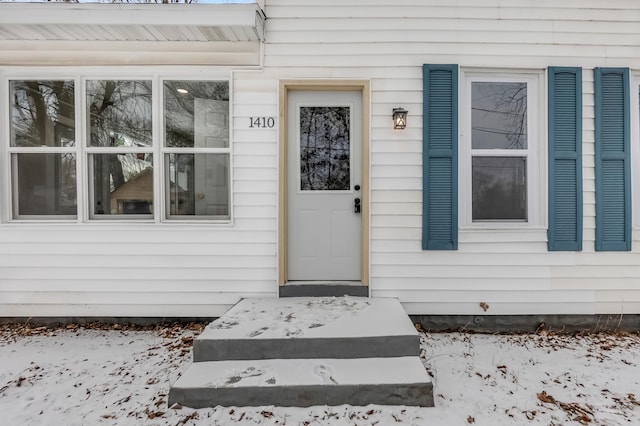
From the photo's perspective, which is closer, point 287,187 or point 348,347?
point 348,347

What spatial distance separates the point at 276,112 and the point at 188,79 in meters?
0.95

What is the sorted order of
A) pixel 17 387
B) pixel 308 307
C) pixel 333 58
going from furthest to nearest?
pixel 333 58 < pixel 308 307 < pixel 17 387

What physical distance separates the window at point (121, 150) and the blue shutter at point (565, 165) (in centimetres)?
319

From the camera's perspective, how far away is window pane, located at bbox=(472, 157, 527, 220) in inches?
132

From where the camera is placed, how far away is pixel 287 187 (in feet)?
11.1

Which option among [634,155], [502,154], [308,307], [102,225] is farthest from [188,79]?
[634,155]

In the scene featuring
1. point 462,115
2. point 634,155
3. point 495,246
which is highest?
point 462,115

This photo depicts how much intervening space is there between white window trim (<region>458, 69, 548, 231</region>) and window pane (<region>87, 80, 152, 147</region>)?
124 inches

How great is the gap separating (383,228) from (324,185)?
73 centimetres

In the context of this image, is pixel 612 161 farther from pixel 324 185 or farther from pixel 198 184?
pixel 198 184

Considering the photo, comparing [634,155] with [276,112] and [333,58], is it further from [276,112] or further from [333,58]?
[276,112]

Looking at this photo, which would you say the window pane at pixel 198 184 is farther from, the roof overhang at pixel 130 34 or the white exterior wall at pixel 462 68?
the white exterior wall at pixel 462 68

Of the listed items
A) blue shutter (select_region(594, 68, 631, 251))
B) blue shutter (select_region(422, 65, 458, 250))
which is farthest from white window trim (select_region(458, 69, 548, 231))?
blue shutter (select_region(594, 68, 631, 251))

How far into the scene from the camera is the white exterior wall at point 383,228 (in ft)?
10.7
